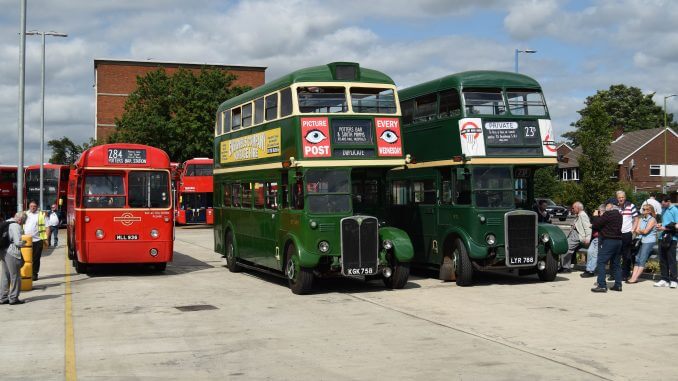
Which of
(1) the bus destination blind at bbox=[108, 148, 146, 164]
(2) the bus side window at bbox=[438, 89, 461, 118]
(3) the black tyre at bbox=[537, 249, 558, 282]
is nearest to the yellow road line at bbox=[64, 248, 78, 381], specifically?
(1) the bus destination blind at bbox=[108, 148, 146, 164]

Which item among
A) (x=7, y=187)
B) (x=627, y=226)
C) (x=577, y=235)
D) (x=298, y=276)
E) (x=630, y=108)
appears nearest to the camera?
(x=298, y=276)

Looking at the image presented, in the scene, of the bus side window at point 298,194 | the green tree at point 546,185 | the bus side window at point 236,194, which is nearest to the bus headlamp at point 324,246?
the bus side window at point 298,194

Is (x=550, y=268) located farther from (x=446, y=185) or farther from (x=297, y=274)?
(x=297, y=274)

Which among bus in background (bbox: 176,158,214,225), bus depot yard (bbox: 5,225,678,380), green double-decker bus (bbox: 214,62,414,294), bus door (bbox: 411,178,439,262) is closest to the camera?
bus depot yard (bbox: 5,225,678,380)

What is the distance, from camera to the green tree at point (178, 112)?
53.5 meters

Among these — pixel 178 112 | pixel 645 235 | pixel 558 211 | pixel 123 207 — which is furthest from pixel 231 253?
pixel 558 211

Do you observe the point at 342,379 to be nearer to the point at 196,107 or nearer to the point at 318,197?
the point at 318,197

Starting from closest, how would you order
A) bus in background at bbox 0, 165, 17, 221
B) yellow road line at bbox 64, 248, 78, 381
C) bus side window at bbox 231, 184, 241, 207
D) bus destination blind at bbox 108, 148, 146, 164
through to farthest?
yellow road line at bbox 64, 248, 78, 381, bus destination blind at bbox 108, 148, 146, 164, bus side window at bbox 231, 184, 241, 207, bus in background at bbox 0, 165, 17, 221

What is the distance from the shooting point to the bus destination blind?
2022 cm

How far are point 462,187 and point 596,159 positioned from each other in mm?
25800

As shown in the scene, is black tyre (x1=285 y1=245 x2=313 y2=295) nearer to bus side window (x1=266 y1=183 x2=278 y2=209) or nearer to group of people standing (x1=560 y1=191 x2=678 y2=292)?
bus side window (x1=266 y1=183 x2=278 y2=209)

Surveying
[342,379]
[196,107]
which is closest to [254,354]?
[342,379]

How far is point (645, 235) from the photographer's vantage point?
1700 cm

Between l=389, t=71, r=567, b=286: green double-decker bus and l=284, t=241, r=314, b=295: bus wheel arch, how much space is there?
3325 millimetres
